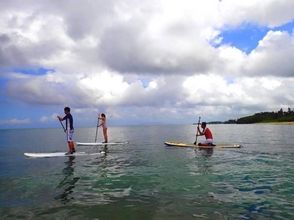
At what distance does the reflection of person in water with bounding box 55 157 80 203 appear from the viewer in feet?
51.3

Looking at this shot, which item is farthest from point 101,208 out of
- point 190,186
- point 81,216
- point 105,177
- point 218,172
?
point 218,172

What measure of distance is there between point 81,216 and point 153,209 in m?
2.71

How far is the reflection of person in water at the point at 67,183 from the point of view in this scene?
1562cm

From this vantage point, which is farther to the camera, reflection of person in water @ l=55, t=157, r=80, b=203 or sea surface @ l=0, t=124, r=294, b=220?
reflection of person in water @ l=55, t=157, r=80, b=203

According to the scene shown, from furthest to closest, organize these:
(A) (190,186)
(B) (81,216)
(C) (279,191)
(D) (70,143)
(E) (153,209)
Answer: (D) (70,143) < (A) (190,186) < (C) (279,191) < (E) (153,209) < (B) (81,216)

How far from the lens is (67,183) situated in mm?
19078

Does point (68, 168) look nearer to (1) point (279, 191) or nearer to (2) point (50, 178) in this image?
(2) point (50, 178)

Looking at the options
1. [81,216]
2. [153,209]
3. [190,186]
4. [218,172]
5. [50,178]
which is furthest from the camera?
[218,172]

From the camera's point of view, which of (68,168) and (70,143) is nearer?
(68,168)

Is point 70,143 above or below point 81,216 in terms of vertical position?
above

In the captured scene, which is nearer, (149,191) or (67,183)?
(149,191)

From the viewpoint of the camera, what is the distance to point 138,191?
16750 mm

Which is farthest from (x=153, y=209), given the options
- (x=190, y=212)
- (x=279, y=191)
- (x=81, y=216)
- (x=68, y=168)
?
(x=68, y=168)

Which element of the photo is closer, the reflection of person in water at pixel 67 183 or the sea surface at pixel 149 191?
the sea surface at pixel 149 191
